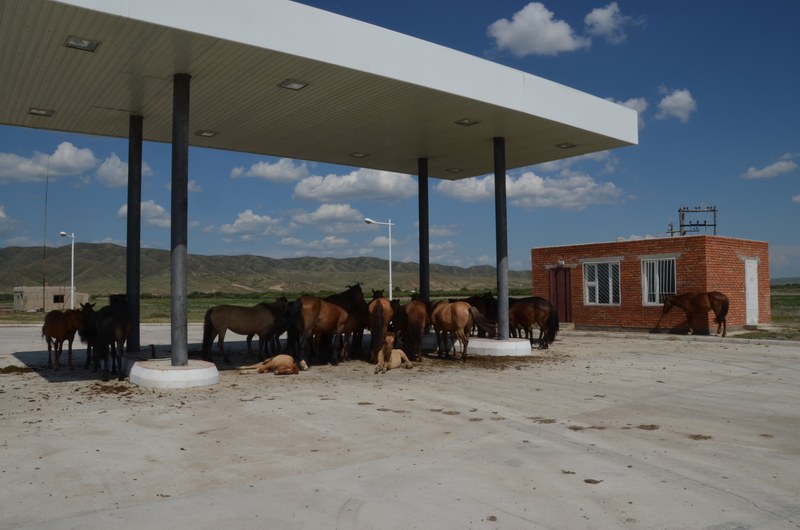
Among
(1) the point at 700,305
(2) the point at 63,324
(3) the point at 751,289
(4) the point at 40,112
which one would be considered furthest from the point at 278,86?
(3) the point at 751,289

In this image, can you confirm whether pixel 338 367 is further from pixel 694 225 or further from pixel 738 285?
pixel 694 225

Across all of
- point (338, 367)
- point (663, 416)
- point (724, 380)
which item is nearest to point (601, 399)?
point (663, 416)

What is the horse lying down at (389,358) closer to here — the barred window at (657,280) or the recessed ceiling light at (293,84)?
the recessed ceiling light at (293,84)

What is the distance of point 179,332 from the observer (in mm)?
11438

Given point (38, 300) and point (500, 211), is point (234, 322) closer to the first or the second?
point (500, 211)

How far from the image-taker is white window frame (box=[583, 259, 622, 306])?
24.6 meters

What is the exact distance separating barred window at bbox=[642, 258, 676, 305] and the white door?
11.3 ft

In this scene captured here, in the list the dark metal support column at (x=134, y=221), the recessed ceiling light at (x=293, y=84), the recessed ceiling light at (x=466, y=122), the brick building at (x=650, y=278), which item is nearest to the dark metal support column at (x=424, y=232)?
the recessed ceiling light at (x=466, y=122)

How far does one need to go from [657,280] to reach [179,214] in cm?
1821

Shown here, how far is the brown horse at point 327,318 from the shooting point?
1367 cm

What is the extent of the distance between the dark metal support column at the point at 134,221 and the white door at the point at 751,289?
2170 cm

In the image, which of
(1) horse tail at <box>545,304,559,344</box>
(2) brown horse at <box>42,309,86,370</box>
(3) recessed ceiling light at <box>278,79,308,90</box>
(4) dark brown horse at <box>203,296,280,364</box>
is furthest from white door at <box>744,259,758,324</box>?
(2) brown horse at <box>42,309,86,370</box>

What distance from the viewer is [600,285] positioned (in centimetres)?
2520

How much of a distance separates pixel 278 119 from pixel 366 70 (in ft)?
14.2
